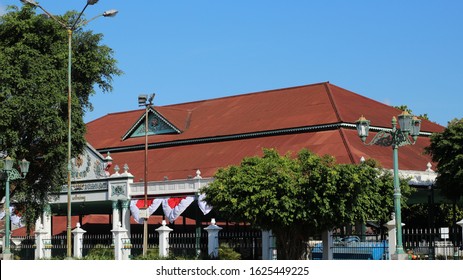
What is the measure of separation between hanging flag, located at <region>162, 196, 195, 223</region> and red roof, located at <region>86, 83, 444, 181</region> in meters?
1.88

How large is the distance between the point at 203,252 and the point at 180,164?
47.4 ft

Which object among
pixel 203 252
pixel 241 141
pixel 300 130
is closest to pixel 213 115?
pixel 241 141

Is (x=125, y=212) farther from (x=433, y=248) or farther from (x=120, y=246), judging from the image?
(x=433, y=248)

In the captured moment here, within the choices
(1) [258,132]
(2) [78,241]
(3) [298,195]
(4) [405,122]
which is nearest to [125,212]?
(2) [78,241]

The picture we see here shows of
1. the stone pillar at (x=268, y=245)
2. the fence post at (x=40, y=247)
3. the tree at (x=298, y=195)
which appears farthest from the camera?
the fence post at (x=40, y=247)

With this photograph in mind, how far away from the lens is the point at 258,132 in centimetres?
4797

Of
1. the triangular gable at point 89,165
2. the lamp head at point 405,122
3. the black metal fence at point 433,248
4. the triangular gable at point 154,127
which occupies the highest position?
the triangular gable at point 154,127

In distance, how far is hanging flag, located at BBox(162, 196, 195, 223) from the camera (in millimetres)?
44281

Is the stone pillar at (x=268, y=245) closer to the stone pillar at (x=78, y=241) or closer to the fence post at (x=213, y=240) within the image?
the fence post at (x=213, y=240)

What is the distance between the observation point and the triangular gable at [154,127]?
54.1 meters

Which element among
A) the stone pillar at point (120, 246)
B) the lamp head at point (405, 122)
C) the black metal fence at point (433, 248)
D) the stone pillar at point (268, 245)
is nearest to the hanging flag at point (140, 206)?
the stone pillar at point (120, 246)

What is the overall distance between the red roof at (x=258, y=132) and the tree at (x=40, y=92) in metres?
7.90

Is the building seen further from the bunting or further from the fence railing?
the fence railing

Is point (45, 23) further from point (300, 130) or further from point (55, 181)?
point (300, 130)
